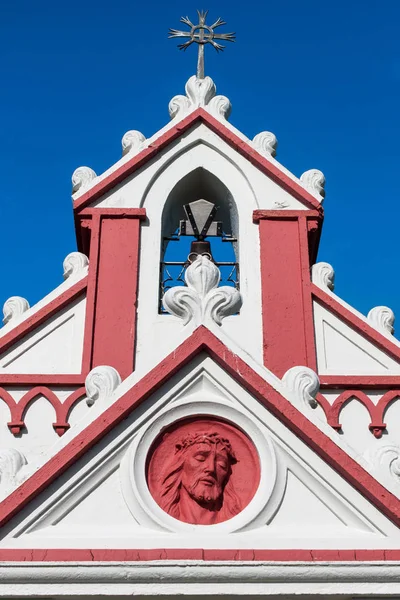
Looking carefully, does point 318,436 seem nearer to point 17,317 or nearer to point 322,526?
point 322,526

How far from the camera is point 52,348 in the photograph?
11.4 m

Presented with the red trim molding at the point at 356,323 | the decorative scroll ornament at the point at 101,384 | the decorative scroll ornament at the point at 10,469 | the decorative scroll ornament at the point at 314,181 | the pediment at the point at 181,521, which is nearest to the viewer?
the pediment at the point at 181,521

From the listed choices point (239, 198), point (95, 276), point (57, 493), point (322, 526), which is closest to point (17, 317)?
point (95, 276)

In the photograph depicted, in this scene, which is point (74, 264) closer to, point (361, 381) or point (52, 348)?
point (52, 348)

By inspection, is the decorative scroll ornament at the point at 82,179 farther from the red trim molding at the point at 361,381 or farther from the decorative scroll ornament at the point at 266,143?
the red trim molding at the point at 361,381

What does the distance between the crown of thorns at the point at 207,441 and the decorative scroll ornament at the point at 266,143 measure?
Result: 529cm

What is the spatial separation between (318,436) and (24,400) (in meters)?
3.73

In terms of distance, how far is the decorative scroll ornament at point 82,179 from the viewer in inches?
494

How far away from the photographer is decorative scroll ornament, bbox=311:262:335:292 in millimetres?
12016

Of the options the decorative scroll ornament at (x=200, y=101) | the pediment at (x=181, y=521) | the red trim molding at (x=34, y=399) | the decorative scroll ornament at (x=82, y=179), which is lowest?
the pediment at (x=181, y=521)

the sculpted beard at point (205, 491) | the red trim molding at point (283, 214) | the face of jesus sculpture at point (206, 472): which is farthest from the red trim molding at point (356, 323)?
the sculpted beard at point (205, 491)

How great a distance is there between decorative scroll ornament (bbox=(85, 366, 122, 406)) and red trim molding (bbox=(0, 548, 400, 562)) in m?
1.25

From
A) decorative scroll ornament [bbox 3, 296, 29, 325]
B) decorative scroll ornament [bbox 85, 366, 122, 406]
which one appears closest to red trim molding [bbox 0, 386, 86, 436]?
decorative scroll ornament [bbox 3, 296, 29, 325]

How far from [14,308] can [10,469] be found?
142 inches
